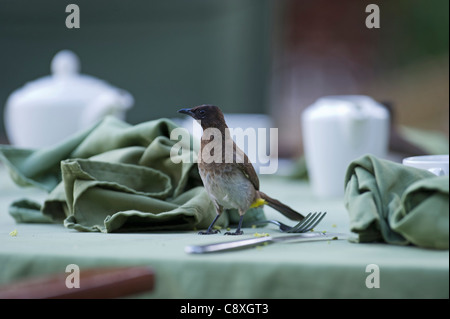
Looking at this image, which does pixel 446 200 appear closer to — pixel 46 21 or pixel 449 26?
pixel 449 26


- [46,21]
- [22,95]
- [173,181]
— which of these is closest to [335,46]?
[46,21]

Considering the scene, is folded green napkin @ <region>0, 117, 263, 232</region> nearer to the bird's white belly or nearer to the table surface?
the bird's white belly

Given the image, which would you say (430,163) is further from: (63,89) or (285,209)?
Answer: (63,89)

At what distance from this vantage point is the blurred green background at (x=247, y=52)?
162 inches

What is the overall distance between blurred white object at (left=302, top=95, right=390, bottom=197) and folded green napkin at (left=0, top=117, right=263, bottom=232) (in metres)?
0.56

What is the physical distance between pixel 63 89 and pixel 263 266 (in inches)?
47.5

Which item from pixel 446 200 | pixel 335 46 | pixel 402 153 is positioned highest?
pixel 335 46

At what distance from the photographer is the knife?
0.61 meters

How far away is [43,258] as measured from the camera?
0.62 metres

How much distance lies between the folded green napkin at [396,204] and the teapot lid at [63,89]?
103cm

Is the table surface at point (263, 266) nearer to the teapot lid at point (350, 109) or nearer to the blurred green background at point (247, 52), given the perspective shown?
the teapot lid at point (350, 109)

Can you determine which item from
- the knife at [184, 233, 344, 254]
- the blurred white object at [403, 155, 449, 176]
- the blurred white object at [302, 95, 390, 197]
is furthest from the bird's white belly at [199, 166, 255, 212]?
the blurred white object at [302, 95, 390, 197]
